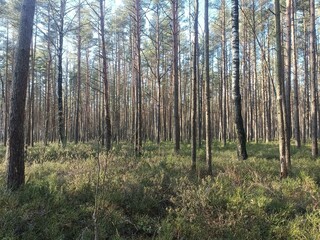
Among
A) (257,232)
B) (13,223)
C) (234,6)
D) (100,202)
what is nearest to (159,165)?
(100,202)

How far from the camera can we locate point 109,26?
82.0ft

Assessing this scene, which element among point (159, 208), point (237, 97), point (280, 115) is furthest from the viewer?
point (237, 97)

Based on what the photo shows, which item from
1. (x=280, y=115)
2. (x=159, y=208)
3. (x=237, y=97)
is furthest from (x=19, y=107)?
(x=237, y=97)

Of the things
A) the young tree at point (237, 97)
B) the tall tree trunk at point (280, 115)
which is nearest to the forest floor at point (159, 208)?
the tall tree trunk at point (280, 115)

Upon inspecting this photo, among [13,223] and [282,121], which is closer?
[13,223]

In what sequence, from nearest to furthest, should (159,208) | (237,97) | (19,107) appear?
(159,208) → (19,107) → (237,97)

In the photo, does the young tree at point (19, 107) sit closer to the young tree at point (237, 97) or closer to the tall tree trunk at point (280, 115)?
the tall tree trunk at point (280, 115)

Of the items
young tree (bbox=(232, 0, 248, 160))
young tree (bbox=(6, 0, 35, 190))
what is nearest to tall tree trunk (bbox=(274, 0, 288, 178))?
young tree (bbox=(232, 0, 248, 160))

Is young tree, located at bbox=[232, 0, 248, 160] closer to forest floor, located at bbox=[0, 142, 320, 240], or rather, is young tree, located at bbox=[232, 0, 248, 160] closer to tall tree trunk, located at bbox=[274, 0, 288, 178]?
tall tree trunk, located at bbox=[274, 0, 288, 178]

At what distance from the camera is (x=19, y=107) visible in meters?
6.22

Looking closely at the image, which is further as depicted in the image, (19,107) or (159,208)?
(19,107)

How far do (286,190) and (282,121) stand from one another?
2270 mm

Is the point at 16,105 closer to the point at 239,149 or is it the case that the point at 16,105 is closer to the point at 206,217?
the point at 206,217

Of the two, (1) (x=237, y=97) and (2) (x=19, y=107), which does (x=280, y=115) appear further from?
(2) (x=19, y=107)
